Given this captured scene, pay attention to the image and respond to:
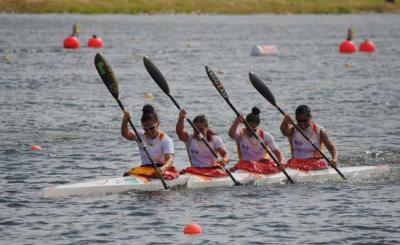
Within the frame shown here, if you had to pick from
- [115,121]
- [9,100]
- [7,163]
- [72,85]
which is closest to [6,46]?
[72,85]

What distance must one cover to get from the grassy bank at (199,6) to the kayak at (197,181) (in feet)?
272

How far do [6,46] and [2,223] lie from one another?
51.4 meters

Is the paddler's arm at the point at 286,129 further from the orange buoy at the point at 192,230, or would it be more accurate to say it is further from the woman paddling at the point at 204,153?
the orange buoy at the point at 192,230

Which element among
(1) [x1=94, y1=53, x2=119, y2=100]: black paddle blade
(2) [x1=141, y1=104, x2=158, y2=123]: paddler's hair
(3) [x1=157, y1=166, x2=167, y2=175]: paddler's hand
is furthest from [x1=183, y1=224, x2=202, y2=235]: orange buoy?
(1) [x1=94, y1=53, x2=119, y2=100]: black paddle blade

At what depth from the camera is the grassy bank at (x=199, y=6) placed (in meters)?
107

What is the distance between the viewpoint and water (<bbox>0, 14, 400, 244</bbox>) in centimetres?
1992

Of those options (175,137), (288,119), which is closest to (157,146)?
(288,119)

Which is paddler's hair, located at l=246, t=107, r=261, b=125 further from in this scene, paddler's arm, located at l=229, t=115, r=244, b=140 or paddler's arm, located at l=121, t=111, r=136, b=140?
paddler's arm, located at l=121, t=111, r=136, b=140

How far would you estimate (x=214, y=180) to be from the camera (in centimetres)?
2355

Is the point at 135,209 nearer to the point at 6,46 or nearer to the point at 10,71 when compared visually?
the point at 10,71

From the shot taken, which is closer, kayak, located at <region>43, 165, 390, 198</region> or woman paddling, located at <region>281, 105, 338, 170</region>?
kayak, located at <region>43, 165, 390, 198</region>

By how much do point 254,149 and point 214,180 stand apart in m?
1.38

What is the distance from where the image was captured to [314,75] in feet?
179

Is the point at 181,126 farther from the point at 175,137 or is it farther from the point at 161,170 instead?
the point at 175,137
